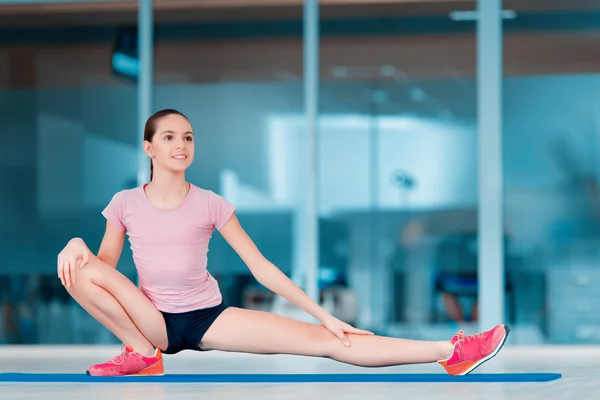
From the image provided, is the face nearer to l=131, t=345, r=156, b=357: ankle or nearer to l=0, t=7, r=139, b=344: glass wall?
l=131, t=345, r=156, b=357: ankle

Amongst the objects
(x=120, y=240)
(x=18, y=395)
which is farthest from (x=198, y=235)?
(x=18, y=395)

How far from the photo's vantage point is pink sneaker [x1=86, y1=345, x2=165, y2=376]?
129 inches

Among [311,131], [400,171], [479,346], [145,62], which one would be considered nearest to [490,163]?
[400,171]

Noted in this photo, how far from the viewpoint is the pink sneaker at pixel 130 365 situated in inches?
129

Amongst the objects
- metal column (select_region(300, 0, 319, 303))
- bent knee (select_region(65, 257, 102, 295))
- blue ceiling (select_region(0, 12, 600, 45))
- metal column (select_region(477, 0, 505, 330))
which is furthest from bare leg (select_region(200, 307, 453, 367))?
blue ceiling (select_region(0, 12, 600, 45))

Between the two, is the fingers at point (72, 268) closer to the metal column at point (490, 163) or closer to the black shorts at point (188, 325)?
the black shorts at point (188, 325)

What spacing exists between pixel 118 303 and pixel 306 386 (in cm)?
67

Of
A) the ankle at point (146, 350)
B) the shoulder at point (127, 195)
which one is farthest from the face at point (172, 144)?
the ankle at point (146, 350)

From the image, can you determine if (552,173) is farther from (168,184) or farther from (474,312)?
(168,184)

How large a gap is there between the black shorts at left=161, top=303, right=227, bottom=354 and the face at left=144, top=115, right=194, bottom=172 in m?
0.49

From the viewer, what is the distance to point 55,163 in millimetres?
5469

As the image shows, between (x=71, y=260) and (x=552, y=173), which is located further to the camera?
(x=552, y=173)

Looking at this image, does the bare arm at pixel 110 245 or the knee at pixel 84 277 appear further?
the bare arm at pixel 110 245

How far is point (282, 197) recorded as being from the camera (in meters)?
5.33
